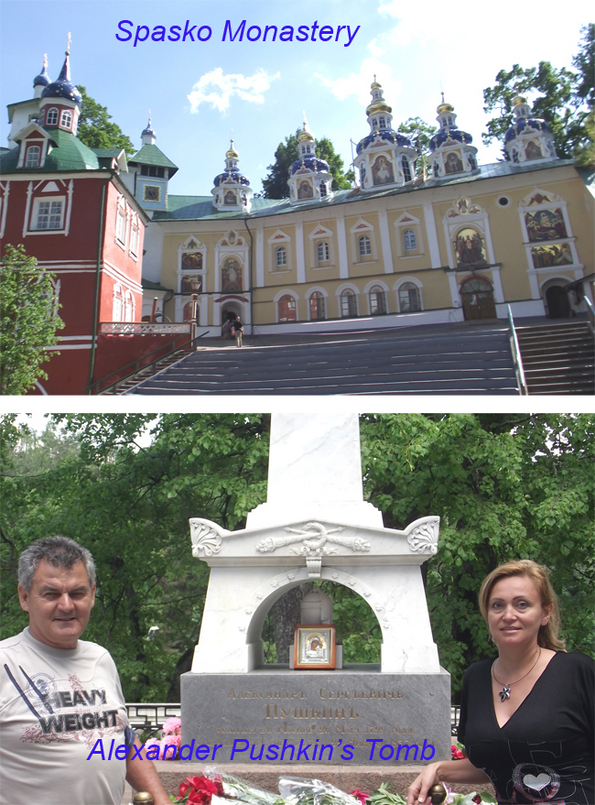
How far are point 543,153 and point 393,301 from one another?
43.9 inches

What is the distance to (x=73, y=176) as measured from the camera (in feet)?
12.0

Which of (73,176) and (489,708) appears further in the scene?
(73,176)

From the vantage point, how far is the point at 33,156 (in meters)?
3.53

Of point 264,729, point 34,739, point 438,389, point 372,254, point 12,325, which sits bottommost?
point 264,729

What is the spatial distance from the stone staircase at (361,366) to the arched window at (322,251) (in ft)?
1.59

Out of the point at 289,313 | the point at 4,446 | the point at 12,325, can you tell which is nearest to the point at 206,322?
the point at 289,313

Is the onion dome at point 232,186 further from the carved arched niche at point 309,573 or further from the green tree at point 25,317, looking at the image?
the carved arched niche at point 309,573

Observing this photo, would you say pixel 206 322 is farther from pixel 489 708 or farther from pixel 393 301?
pixel 489 708

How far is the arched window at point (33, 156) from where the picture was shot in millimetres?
3506

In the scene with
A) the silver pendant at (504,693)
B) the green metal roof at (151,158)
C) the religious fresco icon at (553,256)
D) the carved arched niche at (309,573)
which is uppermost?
the green metal roof at (151,158)

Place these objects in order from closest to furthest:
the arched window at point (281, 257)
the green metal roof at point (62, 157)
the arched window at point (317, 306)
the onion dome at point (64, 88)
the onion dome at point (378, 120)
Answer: the onion dome at point (64, 88)
the onion dome at point (378, 120)
the green metal roof at point (62, 157)
the arched window at point (317, 306)
the arched window at point (281, 257)

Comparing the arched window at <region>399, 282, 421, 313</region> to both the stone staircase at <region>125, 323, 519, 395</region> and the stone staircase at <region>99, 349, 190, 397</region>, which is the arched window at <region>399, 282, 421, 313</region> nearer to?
the stone staircase at <region>125, 323, 519, 395</region>

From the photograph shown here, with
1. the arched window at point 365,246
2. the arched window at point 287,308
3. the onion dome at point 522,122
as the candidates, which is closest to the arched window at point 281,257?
the arched window at point 287,308

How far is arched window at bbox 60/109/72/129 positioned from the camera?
323 centimetres
